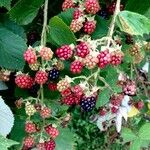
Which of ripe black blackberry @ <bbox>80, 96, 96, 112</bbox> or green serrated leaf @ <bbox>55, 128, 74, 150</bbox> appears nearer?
ripe black blackberry @ <bbox>80, 96, 96, 112</bbox>

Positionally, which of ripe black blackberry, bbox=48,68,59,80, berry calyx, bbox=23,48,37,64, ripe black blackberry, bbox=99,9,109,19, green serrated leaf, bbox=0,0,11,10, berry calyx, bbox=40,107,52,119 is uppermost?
green serrated leaf, bbox=0,0,11,10

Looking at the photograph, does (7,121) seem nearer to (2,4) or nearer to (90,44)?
(90,44)

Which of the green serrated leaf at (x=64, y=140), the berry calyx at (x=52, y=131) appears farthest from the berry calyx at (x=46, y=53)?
the green serrated leaf at (x=64, y=140)

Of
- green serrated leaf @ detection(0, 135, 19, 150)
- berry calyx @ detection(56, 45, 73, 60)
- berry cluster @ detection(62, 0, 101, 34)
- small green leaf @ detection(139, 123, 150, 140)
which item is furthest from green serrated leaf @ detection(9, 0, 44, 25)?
small green leaf @ detection(139, 123, 150, 140)

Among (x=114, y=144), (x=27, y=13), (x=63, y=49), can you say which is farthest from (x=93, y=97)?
(x=114, y=144)

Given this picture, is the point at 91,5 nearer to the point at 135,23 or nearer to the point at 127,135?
the point at 135,23

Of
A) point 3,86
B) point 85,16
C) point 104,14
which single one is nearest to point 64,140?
point 3,86

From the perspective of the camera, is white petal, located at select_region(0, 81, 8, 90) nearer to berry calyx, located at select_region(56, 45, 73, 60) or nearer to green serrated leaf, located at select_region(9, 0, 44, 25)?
green serrated leaf, located at select_region(9, 0, 44, 25)
